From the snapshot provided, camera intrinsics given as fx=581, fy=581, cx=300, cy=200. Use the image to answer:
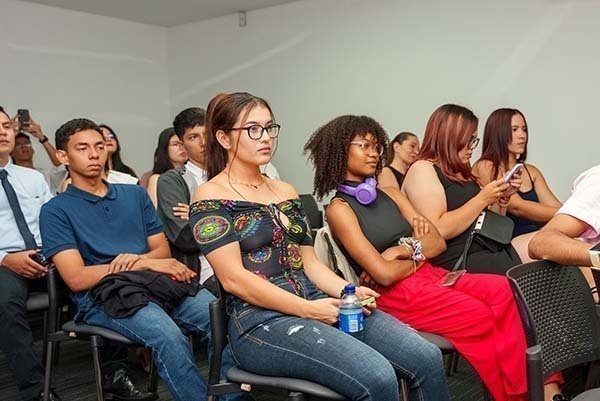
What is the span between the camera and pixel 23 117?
5039 millimetres

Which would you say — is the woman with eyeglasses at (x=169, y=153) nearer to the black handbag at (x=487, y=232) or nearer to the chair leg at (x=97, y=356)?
the chair leg at (x=97, y=356)

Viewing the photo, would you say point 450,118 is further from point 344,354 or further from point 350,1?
point 350,1

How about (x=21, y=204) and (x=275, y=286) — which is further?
(x=21, y=204)

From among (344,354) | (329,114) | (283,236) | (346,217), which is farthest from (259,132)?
(329,114)

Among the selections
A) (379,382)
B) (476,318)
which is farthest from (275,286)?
(476,318)

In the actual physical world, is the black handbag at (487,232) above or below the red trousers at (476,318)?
above

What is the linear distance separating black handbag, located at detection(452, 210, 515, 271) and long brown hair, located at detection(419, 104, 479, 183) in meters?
0.21

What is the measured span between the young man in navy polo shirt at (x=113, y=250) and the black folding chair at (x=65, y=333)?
0.10ft

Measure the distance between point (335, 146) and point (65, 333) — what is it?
4.18ft

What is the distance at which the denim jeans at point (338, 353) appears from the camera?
4.97 feet

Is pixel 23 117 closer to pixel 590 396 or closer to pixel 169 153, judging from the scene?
pixel 169 153

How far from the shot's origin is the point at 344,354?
154 cm

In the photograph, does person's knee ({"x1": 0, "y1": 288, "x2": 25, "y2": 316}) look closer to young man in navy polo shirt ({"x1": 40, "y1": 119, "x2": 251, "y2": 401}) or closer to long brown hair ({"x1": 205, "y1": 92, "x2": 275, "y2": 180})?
young man in navy polo shirt ({"x1": 40, "y1": 119, "x2": 251, "y2": 401})

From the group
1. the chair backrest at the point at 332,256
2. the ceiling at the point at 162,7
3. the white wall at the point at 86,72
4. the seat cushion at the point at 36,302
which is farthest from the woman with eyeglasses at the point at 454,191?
the white wall at the point at 86,72
